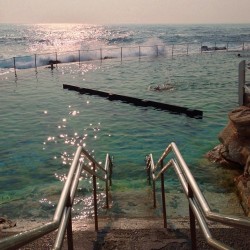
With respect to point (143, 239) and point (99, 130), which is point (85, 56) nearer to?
point (99, 130)

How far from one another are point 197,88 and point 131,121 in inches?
342

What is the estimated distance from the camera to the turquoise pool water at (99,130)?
30.7ft

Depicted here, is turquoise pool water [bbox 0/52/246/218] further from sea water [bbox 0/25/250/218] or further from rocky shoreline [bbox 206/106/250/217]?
rocky shoreline [bbox 206/106/250/217]

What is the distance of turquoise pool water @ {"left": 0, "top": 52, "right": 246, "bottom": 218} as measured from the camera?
9.37 metres

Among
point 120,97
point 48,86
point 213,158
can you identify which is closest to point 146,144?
point 213,158

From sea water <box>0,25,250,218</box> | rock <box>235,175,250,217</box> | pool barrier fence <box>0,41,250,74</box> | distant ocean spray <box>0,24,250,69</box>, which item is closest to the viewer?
rock <box>235,175,250,217</box>

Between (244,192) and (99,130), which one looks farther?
(99,130)

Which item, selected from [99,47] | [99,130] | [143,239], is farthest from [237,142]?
[99,47]

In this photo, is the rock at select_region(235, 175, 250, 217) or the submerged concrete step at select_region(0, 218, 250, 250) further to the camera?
the rock at select_region(235, 175, 250, 217)

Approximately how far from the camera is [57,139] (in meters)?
13.9

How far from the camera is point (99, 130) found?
15.1m

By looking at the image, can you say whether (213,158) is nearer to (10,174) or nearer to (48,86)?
(10,174)

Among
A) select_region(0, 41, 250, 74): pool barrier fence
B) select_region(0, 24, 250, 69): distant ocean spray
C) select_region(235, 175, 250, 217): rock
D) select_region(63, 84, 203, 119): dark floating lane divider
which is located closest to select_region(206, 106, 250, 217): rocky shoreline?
select_region(235, 175, 250, 217): rock

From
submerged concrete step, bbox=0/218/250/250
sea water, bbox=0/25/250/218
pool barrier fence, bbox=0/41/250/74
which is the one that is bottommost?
sea water, bbox=0/25/250/218
